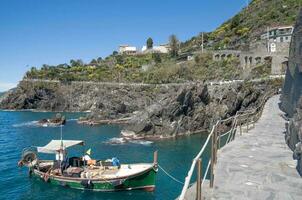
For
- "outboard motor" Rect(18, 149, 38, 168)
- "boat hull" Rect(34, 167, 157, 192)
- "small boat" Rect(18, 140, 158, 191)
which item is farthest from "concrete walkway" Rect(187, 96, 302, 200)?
"outboard motor" Rect(18, 149, 38, 168)

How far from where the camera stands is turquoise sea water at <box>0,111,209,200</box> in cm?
2933

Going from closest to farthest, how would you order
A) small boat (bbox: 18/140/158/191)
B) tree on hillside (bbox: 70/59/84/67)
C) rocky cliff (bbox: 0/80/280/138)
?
small boat (bbox: 18/140/158/191)
rocky cliff (bbox: 0/80/280/138)
tree on hillside (bbox: 70/59/84/67)

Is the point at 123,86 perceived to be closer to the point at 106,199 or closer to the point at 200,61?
the point at 200,61

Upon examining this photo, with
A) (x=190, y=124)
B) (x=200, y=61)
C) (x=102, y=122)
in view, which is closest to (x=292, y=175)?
(x=190, y=124)

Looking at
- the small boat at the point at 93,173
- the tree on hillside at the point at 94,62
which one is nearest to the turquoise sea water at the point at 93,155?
the small boat at the point at 93,173

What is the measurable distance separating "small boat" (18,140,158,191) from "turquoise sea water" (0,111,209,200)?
0.64 metres

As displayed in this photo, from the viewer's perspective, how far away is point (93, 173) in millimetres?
30141

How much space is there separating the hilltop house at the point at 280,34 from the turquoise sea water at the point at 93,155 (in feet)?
145

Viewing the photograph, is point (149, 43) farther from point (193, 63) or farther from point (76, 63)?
point (193, 63)

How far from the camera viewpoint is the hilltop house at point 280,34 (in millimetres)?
88369

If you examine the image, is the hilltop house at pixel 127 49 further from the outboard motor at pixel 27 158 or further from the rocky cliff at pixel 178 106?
the outboard motor at pixel 27 158

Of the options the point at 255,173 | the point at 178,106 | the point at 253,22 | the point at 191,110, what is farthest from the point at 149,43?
the point at 255,173

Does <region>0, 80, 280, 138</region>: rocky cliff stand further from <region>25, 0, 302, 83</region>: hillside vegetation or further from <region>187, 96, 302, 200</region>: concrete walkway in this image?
<region>187, 96, 302, 200</region>: concrete walkway

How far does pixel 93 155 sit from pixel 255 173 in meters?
35.9
